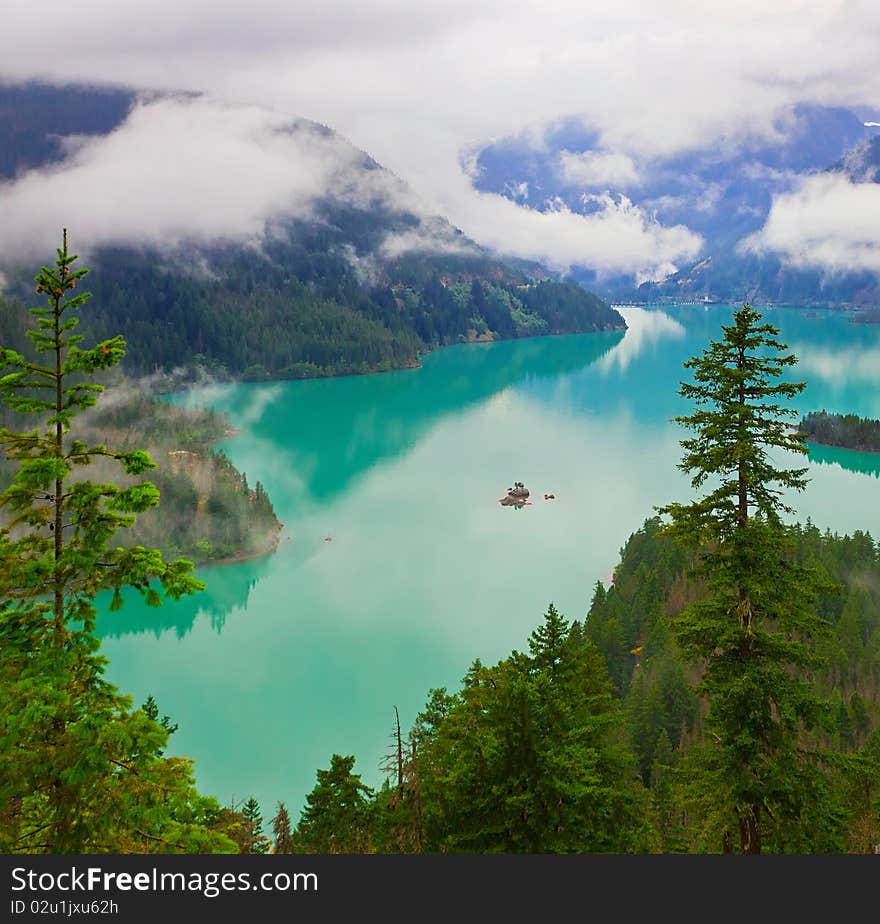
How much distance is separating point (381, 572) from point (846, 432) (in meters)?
87.1

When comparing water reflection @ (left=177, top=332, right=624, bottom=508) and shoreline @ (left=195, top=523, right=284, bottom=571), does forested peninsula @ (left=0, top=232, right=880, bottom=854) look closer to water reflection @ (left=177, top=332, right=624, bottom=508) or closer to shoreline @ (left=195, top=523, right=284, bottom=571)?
shoreline @ (left=195, top=523, right=284, bottom=571)

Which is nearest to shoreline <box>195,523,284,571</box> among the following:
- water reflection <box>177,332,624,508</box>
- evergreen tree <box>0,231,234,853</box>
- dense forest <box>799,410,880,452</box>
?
water reflection <box>177,332,624,508</box>

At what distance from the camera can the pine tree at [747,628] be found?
43.2 feet

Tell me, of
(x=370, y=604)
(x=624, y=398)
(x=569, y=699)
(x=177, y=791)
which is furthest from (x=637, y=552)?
(x=624, y=398)

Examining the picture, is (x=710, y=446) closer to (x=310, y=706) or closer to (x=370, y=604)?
(x=310, y=706)

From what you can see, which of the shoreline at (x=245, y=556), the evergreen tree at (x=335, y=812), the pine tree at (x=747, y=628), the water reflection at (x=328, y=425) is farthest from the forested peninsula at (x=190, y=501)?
the pine tree at (x=747, y=628)

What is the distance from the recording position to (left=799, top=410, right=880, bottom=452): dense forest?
12438 centimetres

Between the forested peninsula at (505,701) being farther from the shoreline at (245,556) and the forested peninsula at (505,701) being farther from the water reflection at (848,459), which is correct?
the water reflection at (848,459)

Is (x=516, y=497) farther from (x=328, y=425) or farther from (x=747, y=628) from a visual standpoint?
(x=747, y=628)

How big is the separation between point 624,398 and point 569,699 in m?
152

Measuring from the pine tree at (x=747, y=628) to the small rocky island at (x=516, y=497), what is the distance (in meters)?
77.9

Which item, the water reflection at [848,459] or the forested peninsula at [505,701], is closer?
the forested peninsula at [505,701]

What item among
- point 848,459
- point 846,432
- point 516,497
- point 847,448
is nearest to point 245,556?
point 516,497

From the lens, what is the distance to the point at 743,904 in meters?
7.95
